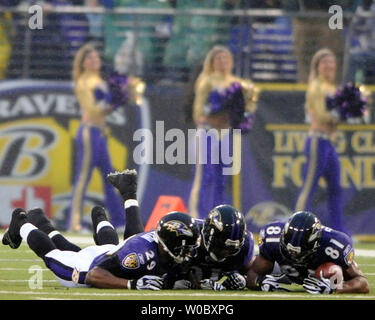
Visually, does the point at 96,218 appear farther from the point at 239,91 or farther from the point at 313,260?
the point at 239,91

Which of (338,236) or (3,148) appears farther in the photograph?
(3,148)

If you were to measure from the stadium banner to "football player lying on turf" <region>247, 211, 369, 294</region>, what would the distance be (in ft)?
20.3

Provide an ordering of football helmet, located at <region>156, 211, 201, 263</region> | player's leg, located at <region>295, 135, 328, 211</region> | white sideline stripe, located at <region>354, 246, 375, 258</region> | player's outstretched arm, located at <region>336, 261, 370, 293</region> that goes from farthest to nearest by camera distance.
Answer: player's leg, located at <region>295, 135, 328, 211</region> < white sideline stripe, located at <region>354, 246, 375, 258</region> < player's outstretched arm, located at <region>336, 261, 370, 293</region> < football helmet, located at <region>156, 211, 201, 263</region>

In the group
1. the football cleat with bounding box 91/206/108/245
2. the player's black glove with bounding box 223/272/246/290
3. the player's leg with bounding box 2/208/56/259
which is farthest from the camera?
the football cleat with bounding box 91/206/108/245

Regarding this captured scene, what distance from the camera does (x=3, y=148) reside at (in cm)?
1537

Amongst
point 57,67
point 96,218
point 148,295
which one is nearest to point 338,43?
point 57,67

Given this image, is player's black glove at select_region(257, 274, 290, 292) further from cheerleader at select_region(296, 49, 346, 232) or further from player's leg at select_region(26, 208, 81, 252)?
cheerleader at select_region(296, 49, 346, 232)

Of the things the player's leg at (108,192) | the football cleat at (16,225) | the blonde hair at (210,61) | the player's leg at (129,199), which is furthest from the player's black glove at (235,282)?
the blonde hair at (210,61)

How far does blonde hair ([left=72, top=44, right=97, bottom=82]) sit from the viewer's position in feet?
49.9

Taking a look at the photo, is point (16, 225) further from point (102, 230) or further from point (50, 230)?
point (102, 230)

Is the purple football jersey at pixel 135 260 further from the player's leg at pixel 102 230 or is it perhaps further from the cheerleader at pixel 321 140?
the cheerleader at pixel 321 140

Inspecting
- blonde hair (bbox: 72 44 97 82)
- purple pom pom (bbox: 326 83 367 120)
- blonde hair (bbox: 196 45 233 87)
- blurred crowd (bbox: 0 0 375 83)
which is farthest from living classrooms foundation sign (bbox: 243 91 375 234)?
blonde hair (bbox: 72 44 97 82)

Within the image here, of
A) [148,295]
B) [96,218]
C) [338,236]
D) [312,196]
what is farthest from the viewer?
[312,196]

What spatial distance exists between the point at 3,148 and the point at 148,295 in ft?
25.7
